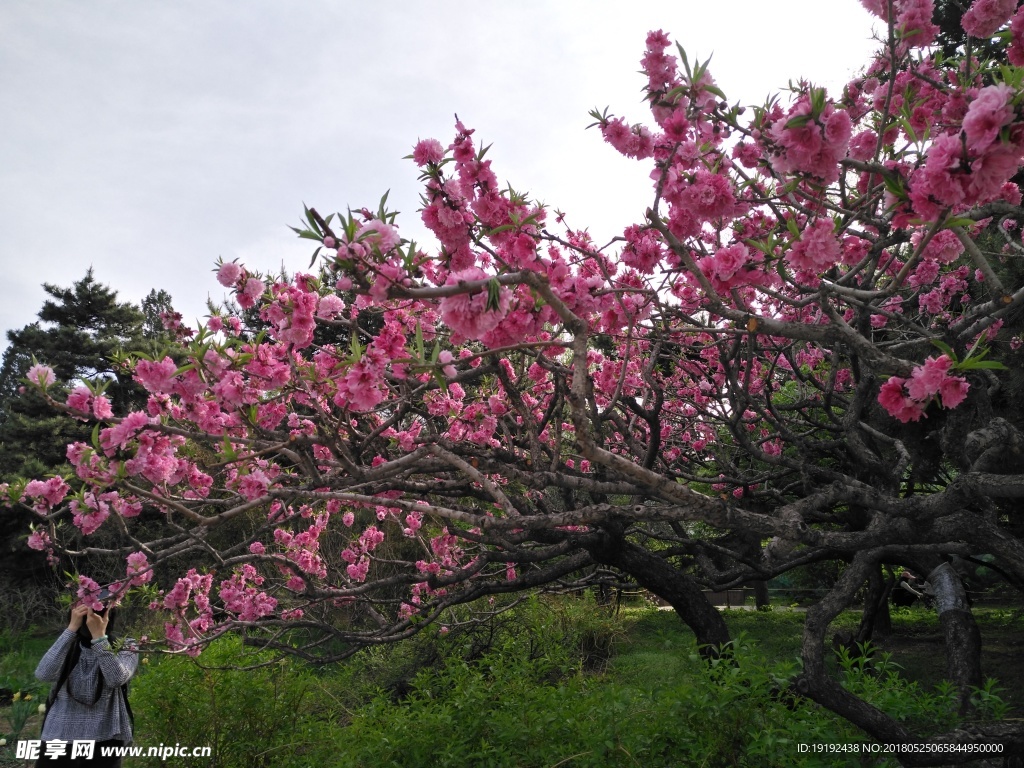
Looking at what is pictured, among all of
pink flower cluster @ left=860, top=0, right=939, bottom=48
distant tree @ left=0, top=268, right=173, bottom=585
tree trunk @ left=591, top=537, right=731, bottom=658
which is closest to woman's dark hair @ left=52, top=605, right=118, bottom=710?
tree trunk @ left=591, top=537, right=731, bottom=658

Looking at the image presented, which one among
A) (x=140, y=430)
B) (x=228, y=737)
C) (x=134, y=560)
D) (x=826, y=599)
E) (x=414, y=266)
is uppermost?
(x=414, y=266)

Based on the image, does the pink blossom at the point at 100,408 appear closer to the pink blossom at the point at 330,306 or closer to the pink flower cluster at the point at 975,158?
the pink blossom at the point at 330,306

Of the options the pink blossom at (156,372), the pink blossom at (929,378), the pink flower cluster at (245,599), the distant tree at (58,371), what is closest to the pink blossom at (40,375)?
the pink blossom at (156,372)

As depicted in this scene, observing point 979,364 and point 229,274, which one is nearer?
point 979,364

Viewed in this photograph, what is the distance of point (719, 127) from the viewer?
323 cm

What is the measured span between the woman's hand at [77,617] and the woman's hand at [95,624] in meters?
0.03

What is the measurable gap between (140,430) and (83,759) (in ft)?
8.81

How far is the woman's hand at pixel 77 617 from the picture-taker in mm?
4191

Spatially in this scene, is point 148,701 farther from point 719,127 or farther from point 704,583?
point 719,127

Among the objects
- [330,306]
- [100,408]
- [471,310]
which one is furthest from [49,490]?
[471,310]

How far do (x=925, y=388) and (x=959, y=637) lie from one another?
103 inches

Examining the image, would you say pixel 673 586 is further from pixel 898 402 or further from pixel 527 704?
pixel 898 402

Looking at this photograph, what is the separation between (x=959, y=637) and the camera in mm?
3988

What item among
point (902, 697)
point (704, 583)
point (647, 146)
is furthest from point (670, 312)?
point (704, 583)
